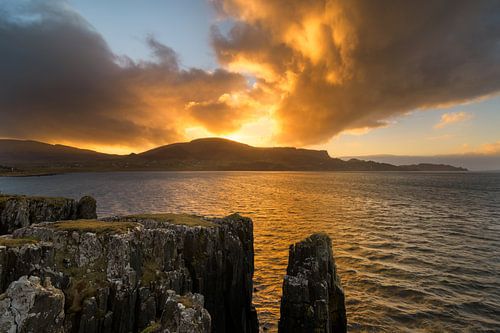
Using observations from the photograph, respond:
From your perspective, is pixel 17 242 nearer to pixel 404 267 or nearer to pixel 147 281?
pixel 147 281

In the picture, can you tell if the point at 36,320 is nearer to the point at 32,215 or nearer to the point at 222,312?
the point at 222,312

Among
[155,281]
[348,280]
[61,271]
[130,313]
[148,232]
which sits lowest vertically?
[348,280]

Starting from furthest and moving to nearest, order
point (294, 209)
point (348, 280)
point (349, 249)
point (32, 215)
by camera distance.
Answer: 1. point (294, 209)
2. point (349, 249)
3. point (32, 215)
4. point (348, 280)

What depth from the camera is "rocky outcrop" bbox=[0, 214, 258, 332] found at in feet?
43.4

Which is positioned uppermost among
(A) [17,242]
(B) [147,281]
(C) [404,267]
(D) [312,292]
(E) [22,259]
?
(A) [17,242]

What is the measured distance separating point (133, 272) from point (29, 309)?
5100mm

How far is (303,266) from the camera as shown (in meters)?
17.4

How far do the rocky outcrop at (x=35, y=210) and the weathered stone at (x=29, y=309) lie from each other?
2680 centimetres

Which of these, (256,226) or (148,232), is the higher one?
(148,232)

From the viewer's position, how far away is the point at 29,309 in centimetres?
1066

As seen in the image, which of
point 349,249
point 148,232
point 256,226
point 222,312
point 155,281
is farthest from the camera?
point 256,226

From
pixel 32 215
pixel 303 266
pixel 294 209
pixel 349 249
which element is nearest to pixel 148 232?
pixel 303 266

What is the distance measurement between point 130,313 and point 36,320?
4.72 m

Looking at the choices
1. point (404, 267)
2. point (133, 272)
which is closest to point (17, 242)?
point (133, 272)
